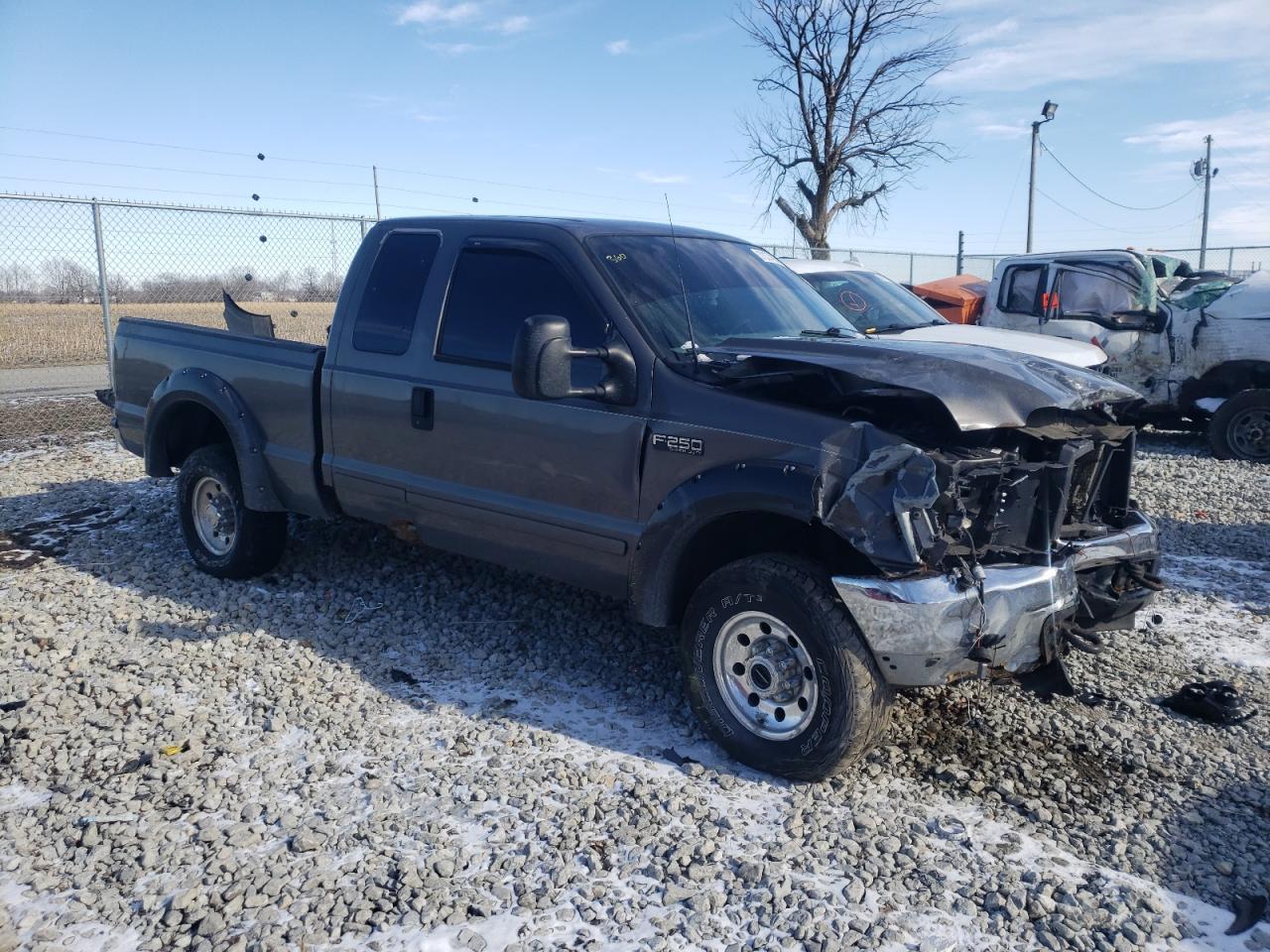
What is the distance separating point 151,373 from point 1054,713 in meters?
5.42

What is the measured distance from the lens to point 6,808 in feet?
11.3

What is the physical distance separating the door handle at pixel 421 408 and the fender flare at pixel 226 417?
1.27 m

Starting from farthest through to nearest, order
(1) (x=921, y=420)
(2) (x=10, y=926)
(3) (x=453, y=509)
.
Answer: (3) (x=453, y=509), (1) (x=921, y=420), (2) (x=10, y=926)

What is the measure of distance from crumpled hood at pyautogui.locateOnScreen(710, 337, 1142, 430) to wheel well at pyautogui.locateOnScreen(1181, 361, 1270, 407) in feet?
22.8

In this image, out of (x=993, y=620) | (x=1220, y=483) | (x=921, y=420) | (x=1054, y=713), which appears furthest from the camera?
(x=1220, y=483)

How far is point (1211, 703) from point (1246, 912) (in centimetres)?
147

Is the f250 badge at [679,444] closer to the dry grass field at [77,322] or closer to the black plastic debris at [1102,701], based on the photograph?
the black plastic debris at [1102,701]

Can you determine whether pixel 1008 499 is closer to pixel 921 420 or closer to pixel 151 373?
pixel 921 420

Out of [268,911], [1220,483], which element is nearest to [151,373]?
[268,911]

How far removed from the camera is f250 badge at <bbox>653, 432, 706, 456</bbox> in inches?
148

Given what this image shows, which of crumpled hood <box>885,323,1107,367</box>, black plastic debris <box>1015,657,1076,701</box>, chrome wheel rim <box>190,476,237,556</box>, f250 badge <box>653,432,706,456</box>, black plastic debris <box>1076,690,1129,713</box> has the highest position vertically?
crumpled hood <box>885,323,1107,367</box>

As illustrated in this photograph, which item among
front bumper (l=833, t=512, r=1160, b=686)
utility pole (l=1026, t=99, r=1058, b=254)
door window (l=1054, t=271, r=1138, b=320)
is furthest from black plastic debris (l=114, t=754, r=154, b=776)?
utility pole (l=1026, t=99, r=1058, b=254)

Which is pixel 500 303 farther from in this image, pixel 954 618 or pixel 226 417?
pixel 954 618

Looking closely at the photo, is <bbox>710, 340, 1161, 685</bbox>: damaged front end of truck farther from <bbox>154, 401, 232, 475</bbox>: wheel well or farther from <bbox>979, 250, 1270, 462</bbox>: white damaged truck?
<bbox>979, 250, 1270, 462</bbox>: white damaged truck
